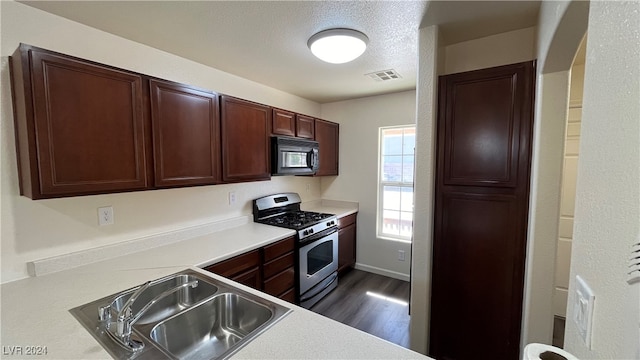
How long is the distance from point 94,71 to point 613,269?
2251 mm

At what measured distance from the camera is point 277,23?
1722 millimetres

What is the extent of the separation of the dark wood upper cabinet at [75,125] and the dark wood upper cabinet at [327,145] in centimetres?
212

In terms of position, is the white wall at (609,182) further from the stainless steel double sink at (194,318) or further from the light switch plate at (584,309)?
the stainless steel double sink at (194,318)

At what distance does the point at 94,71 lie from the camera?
1.48 meters

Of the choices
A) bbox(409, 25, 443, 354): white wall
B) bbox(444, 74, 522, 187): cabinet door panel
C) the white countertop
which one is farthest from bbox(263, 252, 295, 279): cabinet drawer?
bbox(444, 74, 522, 187): cabinet door panel

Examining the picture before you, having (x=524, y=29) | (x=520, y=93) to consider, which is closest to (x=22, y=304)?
(x=520, y=93)

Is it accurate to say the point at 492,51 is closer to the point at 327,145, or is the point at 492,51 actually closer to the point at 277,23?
the point at 277,23

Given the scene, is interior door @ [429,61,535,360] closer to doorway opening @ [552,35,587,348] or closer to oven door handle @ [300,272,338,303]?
oven door handle @ [300,272,338,303]

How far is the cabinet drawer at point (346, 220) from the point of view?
11.1 ft

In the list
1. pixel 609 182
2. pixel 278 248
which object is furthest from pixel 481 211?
pixel 278 248

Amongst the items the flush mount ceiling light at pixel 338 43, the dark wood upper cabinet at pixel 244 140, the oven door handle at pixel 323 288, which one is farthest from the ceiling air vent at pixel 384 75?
the oven door handle at pixel 323 288

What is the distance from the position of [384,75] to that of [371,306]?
2447 millimetres

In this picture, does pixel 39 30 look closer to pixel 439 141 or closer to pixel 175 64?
pixel 175 64

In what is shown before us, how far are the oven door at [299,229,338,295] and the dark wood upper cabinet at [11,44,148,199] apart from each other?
5.18 ft
